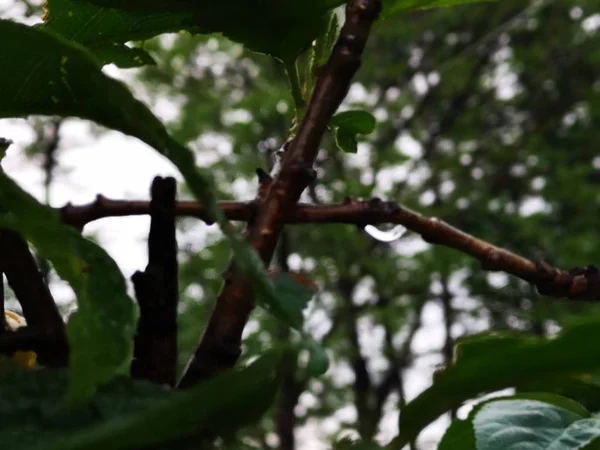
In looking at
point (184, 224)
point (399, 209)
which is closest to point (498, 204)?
point (184, 224)

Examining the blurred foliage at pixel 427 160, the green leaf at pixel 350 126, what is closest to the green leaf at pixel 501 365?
the green leaf at pixel 350 126

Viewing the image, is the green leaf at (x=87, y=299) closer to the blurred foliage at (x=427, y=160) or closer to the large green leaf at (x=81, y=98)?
the large green leaf at (x=81, y=98)

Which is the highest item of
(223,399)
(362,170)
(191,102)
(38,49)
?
(191,102)

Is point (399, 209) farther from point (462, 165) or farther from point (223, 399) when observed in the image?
point (462, 165)

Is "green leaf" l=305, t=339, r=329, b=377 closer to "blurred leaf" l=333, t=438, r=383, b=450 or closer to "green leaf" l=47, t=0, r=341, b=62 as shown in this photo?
"blurred leaf" l=333, t=438, r=383, b=450

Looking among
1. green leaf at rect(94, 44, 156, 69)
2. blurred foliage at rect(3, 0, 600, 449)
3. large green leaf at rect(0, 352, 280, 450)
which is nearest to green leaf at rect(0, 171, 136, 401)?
large green leaf at rect(0, 352, 280, 450)
